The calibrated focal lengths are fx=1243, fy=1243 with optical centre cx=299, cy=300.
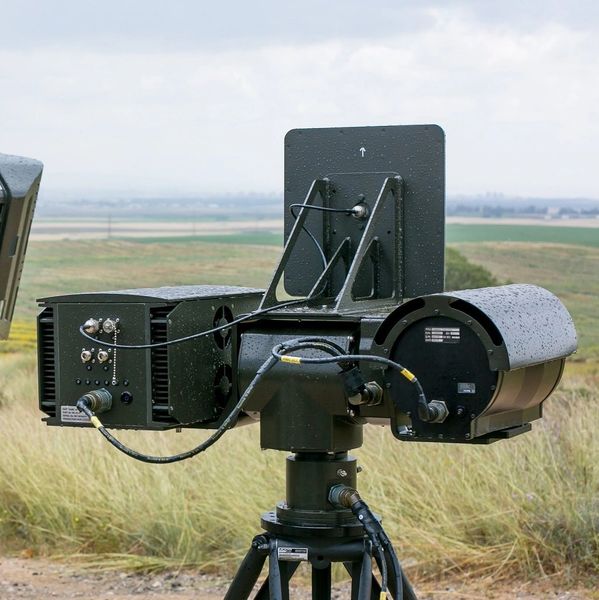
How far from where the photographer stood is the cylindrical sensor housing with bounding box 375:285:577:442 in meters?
3.11

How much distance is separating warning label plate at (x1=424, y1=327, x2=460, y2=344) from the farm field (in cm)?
246

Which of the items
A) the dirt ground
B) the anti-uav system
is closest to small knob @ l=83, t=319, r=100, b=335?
the anti-uav system

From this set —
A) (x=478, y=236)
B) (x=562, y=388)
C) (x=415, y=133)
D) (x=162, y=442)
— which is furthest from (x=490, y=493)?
(x=478, y=236)

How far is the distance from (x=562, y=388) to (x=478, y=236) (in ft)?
26.8

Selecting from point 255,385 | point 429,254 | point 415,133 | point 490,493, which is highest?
point 415,133

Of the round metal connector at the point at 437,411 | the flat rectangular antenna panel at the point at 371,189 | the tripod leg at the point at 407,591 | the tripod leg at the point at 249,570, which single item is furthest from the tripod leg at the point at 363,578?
the flat rectangular antenna panel at the point at 371,189

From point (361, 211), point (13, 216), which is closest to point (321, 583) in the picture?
point (361, 211)

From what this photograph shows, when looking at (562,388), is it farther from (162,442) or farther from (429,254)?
(429,254)

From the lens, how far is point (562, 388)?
31.2 feet

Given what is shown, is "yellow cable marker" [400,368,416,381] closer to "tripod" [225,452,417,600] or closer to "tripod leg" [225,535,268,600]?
"tripod" [225,452,417,600]

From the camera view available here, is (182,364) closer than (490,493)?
Yes

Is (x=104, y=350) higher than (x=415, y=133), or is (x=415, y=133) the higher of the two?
(x=415, y=133)

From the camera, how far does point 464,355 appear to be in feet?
10.3

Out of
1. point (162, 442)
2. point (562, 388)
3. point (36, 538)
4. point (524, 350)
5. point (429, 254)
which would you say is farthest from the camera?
point (562, 388)
